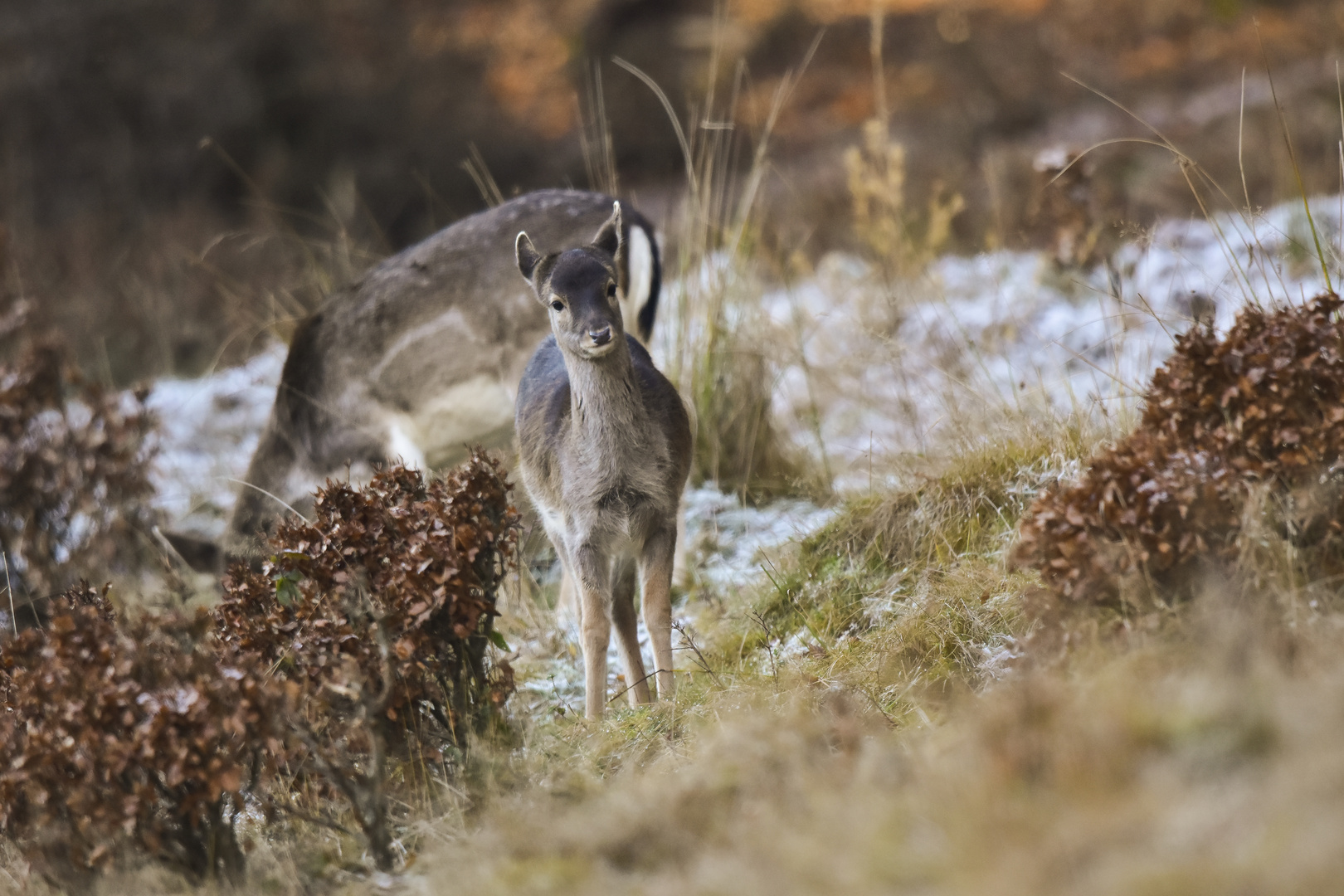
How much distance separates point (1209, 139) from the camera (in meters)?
13.2

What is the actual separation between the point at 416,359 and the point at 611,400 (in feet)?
7.26

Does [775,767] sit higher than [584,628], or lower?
lower

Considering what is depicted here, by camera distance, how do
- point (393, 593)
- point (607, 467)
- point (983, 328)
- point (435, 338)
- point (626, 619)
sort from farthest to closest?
point (983, 328) → point (435, 338) → point (626, 619) → point (607, 467) → point (393, 593)

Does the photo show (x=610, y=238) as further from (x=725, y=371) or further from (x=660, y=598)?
(x=725, y=371)

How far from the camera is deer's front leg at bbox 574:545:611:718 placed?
456cm

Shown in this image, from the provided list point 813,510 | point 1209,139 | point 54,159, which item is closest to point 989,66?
point 1209,139

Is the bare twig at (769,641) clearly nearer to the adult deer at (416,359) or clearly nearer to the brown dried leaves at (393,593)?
the brown dried leaves at (393,593)

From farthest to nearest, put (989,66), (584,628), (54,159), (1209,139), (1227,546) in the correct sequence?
(989,66) → (54,159) → (1209,139) → (584,628) → (1227,546)

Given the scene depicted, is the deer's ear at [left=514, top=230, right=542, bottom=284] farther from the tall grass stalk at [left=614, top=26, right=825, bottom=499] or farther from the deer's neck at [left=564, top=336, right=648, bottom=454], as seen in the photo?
the tall grass stalk at [left=614, top=26, right=825, bottom=499]

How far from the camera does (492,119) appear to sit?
17.9 m

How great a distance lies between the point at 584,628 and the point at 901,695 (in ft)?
3.71

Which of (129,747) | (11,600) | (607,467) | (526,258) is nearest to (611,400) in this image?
(607,467)

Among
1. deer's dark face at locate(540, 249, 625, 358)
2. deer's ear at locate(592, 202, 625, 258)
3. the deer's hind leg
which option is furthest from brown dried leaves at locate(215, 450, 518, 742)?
deer's ear at locate(592, 202, 625, 258)

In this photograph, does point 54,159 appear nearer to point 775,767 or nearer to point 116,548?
point 116,548
